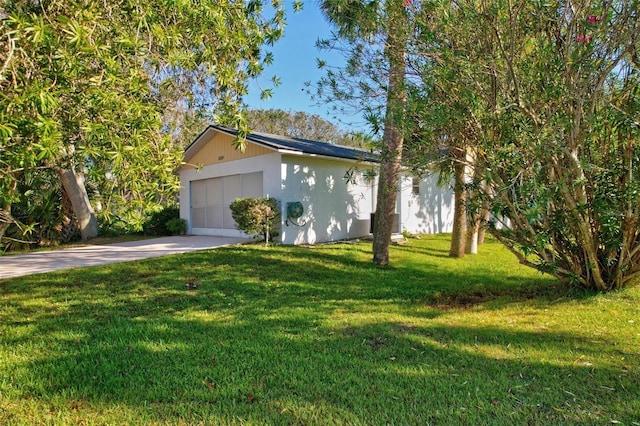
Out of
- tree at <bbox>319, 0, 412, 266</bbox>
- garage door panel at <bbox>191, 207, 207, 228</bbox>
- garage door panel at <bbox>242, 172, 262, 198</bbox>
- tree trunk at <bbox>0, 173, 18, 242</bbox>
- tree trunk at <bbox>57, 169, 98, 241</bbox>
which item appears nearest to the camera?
tree trunk at <bbox>0, 173, 18, 242</bbox>

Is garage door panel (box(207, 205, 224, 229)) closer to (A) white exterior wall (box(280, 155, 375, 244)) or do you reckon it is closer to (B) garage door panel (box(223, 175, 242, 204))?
(B) garage door panel (box(223, 175, 242, 204))

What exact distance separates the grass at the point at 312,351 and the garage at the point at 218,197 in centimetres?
707

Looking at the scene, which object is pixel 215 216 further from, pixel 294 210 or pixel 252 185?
pixel 294 210

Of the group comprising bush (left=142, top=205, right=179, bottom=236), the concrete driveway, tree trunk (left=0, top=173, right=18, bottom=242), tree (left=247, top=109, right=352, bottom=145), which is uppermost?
tree (left=247, top=109, right=352, bottom=145)

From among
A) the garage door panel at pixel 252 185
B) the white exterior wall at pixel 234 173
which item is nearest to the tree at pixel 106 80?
the white exterior wall at pixel 234 173

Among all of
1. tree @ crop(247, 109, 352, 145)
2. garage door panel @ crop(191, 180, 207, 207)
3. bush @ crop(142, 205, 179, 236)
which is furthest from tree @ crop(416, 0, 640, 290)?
tree @ crop(247, 109, 352, 145)

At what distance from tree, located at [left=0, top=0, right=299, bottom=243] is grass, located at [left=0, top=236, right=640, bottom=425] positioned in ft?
5.35

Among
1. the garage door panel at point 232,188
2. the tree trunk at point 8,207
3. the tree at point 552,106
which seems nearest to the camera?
the tree trunk at point 8,207

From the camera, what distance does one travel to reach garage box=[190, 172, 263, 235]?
14.8 metres

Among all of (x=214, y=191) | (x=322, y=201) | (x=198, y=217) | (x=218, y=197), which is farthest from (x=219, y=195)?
(x=322, y=201)

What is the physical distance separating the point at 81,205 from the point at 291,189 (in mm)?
8892

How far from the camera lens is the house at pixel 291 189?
13.3 meters

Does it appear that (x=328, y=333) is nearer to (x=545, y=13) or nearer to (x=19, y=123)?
(x=19, y=123)

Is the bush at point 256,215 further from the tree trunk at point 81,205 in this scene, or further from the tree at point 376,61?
the tree trunk at point 81,205
